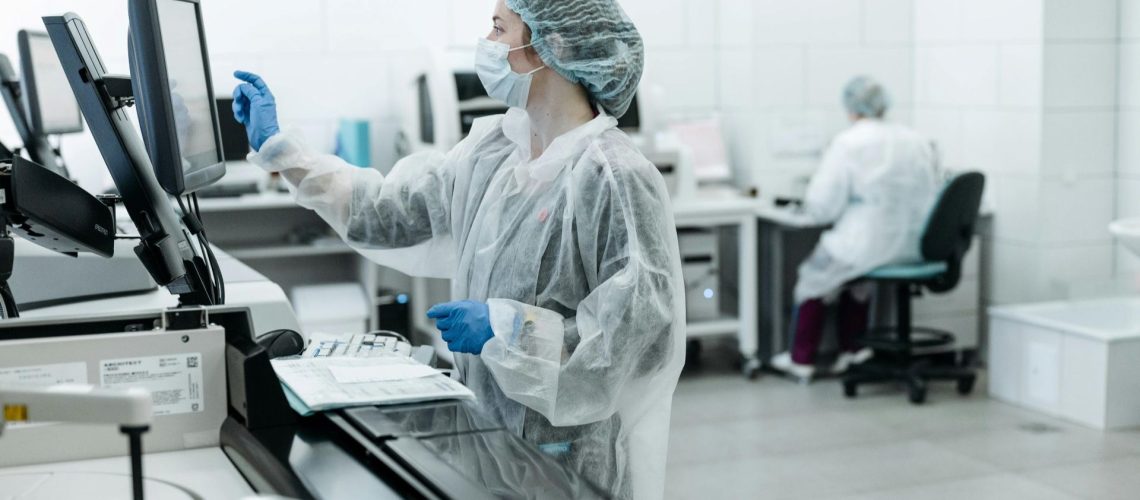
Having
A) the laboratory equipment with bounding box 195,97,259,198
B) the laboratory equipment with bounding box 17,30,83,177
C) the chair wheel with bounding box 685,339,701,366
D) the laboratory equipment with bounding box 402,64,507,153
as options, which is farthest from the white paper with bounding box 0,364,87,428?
the chair wheel with bounding box 685,339,701,366

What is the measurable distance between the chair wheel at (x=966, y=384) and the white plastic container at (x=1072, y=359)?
0.07 m

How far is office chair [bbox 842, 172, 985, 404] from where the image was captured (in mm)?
4246

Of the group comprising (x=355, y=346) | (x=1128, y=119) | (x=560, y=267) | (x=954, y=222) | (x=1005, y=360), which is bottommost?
(x=1005, y=360)

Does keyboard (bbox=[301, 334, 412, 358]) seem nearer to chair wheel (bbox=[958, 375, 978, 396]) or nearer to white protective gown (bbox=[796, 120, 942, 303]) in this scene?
white protective gown (bbox=[796, 120, 942, 303])

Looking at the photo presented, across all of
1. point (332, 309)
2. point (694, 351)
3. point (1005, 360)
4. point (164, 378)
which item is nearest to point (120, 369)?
point (164, 378)

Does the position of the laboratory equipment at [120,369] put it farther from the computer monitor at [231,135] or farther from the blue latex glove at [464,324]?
the computer monitor at [231,135]

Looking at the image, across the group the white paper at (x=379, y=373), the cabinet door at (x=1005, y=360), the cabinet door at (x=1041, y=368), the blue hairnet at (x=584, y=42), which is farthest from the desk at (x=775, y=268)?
the white paper at (x=379, y=373)

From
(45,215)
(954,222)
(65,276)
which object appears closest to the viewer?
(45,215)

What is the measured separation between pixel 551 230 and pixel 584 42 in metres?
0.32

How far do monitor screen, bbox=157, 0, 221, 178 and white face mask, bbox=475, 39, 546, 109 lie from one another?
46 centimetres

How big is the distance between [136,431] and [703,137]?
4.30 metres

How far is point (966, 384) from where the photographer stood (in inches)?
175

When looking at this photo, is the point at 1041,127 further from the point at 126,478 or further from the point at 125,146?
the point at 126,478

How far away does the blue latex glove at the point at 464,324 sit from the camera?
1629 millimetres
